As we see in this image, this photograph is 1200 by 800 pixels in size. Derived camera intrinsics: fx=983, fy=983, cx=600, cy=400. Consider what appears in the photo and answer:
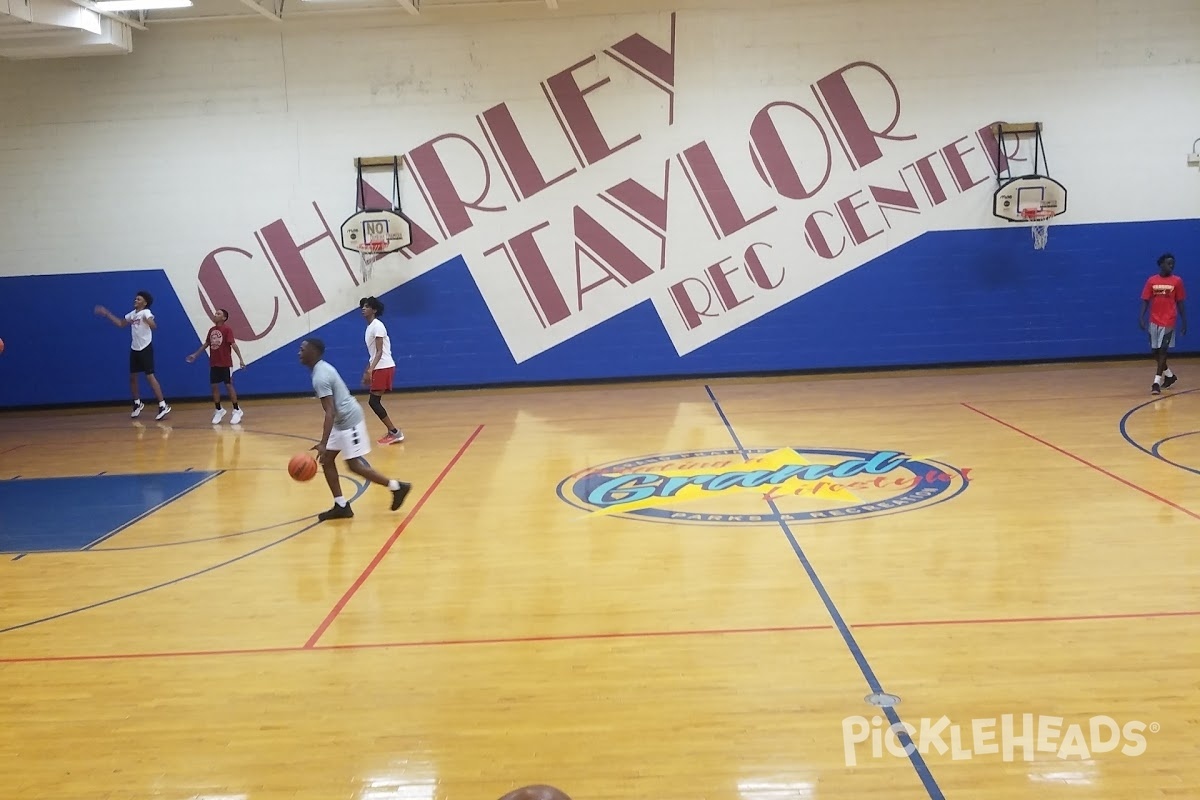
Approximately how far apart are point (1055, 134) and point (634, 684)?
1222cm

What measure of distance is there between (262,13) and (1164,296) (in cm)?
1216

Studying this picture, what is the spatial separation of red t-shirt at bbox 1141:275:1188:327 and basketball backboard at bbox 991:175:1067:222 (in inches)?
90.4

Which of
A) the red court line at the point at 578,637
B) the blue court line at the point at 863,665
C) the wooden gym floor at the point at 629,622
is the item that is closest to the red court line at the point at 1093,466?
the wooden gym floor at the point at 629,622

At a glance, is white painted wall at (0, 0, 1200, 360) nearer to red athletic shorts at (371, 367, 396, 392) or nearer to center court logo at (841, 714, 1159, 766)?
red athletic shorts at (371, 367, 396, 392)

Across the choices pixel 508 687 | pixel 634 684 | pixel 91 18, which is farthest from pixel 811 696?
pixel 91 18

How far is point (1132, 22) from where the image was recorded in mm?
13594

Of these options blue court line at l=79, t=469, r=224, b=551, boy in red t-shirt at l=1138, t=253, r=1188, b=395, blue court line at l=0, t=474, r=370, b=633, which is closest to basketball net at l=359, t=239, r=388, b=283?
blue court line at l=79, t=469, r=224, b=551

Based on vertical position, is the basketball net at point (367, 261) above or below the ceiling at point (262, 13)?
below

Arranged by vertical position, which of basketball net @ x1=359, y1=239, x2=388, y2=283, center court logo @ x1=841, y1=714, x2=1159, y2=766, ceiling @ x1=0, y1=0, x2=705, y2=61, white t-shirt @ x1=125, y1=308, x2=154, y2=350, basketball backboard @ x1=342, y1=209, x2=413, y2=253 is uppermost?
ceiling @ x1=0, y1=0, x2=705, y2=61

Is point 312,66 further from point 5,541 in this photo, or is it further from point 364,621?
point 364,621

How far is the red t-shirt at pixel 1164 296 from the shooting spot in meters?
11.6

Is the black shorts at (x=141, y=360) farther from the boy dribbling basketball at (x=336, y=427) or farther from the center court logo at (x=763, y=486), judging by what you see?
the center court logo at (x=763, y=486)

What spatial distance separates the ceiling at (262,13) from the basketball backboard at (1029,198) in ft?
14.7

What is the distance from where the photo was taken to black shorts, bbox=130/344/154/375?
13.5 m
